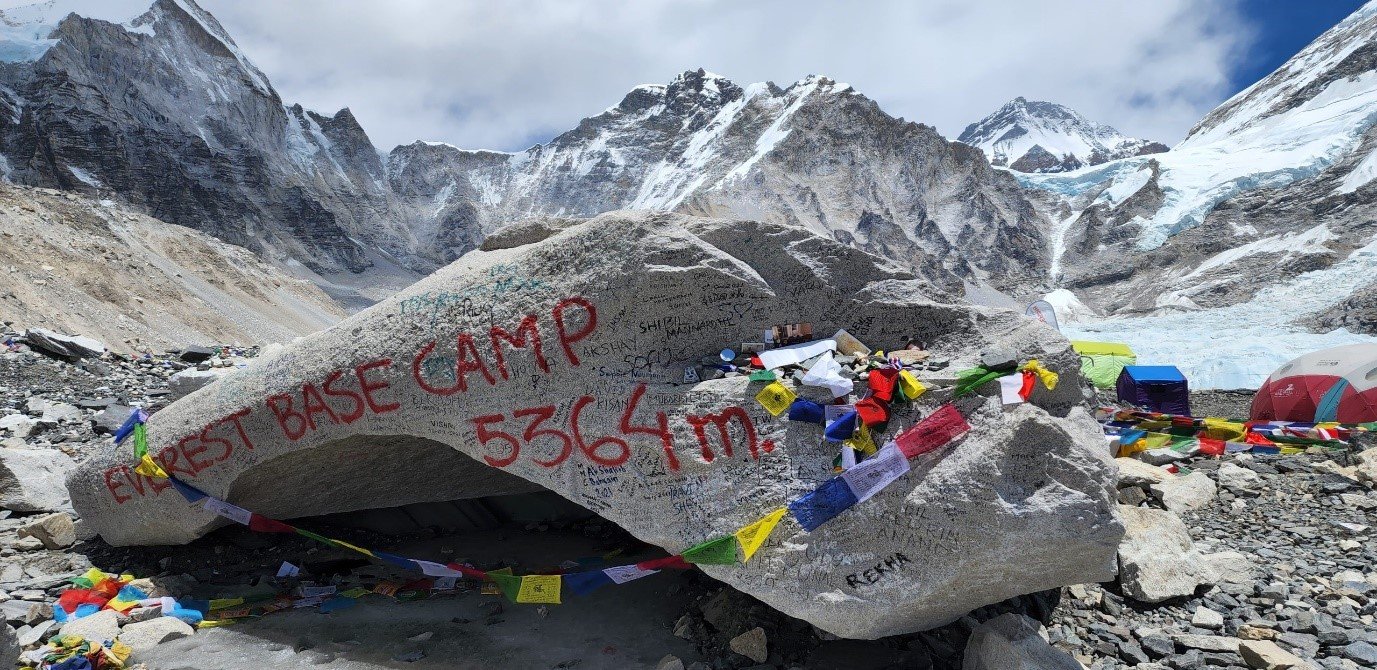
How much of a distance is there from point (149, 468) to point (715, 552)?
217 inches

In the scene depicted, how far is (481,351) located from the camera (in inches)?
212

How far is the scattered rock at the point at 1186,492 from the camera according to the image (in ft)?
23.3

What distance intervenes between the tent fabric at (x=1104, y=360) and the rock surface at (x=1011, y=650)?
21157 mm

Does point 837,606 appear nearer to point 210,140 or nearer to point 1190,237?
point 1190,237

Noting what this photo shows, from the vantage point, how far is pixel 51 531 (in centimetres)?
684

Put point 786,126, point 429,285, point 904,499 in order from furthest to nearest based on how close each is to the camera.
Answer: point 786,126 < point 429,285 < point 904,499

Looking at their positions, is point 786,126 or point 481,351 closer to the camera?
point 481,351

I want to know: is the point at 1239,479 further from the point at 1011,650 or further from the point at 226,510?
the point at 226,510

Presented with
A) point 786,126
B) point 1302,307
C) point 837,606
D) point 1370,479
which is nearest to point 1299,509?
point 1370,479

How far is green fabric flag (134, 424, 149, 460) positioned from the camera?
21.6ft

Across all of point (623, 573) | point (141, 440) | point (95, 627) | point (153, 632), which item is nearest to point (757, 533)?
point (623, 573)

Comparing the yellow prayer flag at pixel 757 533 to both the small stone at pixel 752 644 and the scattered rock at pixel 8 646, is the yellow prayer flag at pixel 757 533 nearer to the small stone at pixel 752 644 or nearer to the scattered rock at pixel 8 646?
the small stone at pixel 752 644

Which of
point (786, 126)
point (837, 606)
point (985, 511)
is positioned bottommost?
point (837, 606)

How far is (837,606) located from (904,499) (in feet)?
2.45
